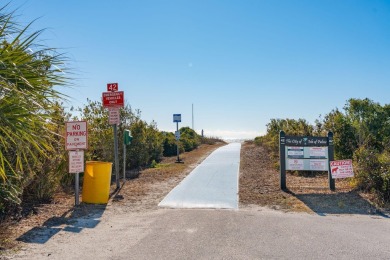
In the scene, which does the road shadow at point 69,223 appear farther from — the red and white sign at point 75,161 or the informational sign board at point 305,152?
the informational sign board at point 305,152

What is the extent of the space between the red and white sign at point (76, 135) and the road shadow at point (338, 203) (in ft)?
17.2

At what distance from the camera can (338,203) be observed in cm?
797

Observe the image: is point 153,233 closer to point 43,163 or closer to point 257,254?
point 257,254

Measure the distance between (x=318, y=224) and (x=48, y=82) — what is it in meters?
5.05

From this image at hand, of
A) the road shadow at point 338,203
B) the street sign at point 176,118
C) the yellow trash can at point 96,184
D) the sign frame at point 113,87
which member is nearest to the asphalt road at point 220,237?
the road shadow at point 338,203

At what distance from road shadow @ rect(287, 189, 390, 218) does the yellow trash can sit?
4650mm

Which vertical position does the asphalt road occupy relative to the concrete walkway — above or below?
below

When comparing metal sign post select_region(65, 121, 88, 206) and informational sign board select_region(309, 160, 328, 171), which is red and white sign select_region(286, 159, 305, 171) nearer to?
informational sign board select_region(309, 160, 328, 171)

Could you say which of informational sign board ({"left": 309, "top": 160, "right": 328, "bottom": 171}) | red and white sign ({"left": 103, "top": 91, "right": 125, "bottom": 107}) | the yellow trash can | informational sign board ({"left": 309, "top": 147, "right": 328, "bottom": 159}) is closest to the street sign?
red and white sign ({"left": 103, "top": 91, "right": 125, "bottom": 107})

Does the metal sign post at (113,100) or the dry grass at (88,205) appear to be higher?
the metal sign post at (113,100)

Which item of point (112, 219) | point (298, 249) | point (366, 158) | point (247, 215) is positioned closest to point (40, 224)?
point (112, 219)

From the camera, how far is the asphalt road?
4.73 metres

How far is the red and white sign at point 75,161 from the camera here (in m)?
7.74

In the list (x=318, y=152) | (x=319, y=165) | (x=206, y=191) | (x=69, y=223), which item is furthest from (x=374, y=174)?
(x=69, y=223)
